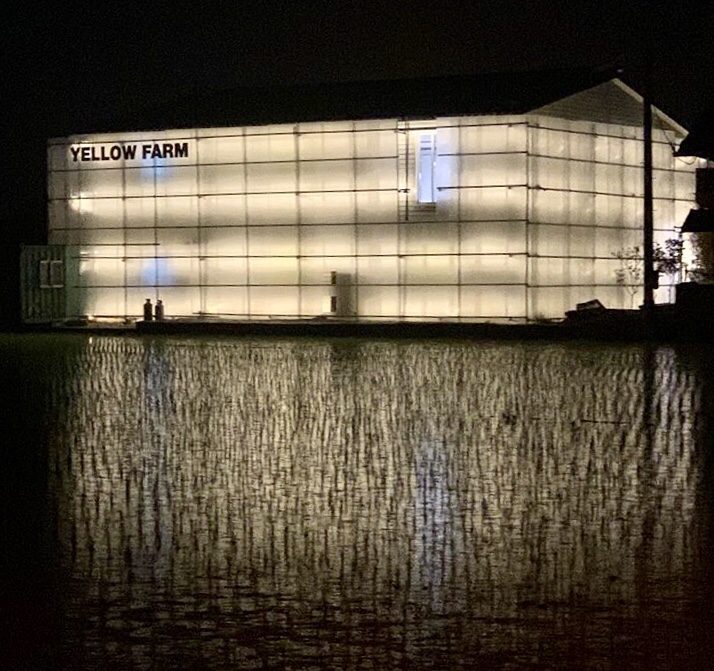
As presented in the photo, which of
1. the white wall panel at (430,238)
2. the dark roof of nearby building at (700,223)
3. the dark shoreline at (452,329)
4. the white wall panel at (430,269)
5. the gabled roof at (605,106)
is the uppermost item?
the gabled roof at (605,106)

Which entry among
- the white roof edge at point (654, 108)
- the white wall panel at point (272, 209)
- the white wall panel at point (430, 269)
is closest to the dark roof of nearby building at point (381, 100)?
the white roof edge at point (654, 108)

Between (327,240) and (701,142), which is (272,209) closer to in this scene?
(327,240)

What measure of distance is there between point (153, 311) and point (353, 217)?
26.3 ft

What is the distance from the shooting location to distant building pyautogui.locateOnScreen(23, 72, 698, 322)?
168 ft

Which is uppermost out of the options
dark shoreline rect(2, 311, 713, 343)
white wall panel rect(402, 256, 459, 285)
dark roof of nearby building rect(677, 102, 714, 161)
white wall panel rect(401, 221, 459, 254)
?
dark roof of nearby building rect(677, 102, 714, 161)

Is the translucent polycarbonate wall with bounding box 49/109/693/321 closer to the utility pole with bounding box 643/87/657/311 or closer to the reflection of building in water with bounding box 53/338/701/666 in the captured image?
the utility pole with bounding box 643/87/657/311

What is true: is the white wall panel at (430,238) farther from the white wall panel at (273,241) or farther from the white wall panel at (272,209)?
the white wall panel at (272,209)

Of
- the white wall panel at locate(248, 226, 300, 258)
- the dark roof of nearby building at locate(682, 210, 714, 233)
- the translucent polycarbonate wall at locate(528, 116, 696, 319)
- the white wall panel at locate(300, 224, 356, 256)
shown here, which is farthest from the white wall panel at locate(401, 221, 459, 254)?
the dark roof of nearby building at locate(682, 210, 714, 233)

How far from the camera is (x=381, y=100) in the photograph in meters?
55.4

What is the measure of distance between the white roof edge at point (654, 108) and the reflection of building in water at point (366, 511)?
33500mm

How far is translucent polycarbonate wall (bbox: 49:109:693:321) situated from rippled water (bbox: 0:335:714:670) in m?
28.5

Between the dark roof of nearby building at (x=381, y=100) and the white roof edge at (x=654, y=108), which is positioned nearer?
the dark roof of nearby building at (x=381, y=100)

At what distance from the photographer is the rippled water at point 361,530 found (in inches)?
313

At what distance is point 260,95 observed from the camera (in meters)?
62.2
